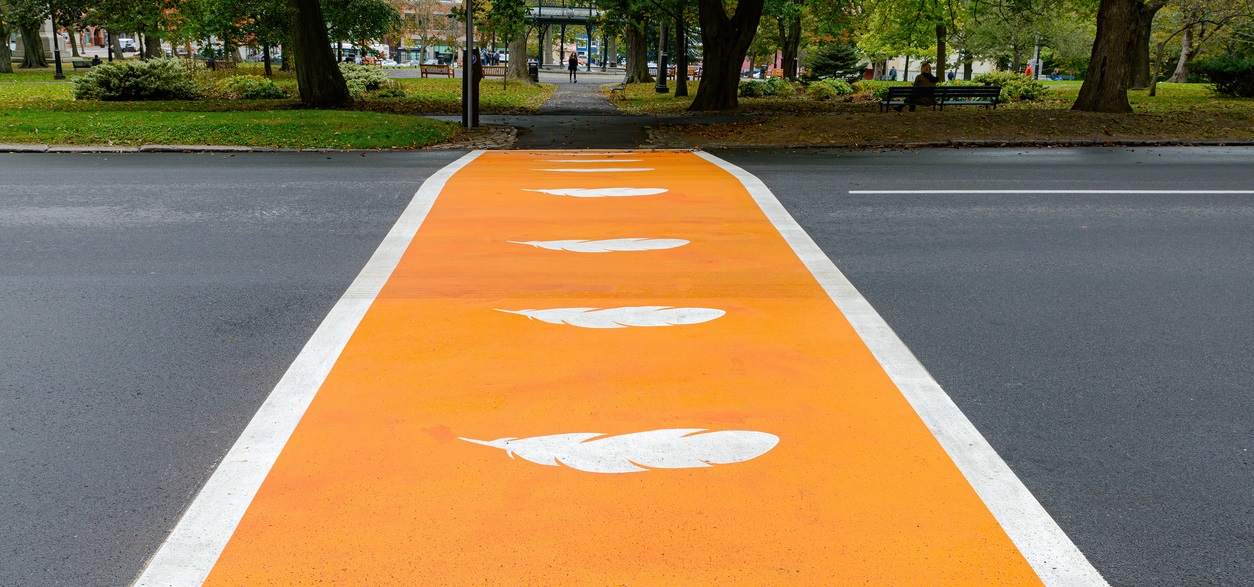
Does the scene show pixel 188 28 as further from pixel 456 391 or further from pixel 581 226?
pixel 456 391

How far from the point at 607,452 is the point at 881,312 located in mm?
2877

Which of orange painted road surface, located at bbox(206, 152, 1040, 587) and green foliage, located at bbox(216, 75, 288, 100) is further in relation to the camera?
green foliage, located at bbox(216, 75, 288, 100)

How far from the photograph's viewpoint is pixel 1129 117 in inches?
775

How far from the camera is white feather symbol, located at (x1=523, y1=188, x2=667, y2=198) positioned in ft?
35.9

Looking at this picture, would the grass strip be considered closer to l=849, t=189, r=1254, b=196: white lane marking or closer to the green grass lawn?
the green grass lawn

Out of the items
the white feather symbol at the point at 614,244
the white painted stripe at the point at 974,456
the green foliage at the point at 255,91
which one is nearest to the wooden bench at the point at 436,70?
the green foliage at the point at 255,91

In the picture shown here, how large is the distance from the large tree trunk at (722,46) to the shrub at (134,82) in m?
13.7

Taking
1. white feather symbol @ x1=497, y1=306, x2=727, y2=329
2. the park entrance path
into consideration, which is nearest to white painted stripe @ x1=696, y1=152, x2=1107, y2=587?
the park entrance path

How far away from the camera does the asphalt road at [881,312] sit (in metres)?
3.78

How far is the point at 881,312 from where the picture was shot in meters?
6.51

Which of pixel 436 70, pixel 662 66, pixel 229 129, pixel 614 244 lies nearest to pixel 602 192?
pixel 614 244

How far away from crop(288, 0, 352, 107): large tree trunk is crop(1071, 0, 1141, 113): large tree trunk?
16.7 meters

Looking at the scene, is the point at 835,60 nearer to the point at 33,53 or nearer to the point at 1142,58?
the point at 1142,58

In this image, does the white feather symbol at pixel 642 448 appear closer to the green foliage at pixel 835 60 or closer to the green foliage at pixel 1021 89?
the green foliage at pixel 1021 89
